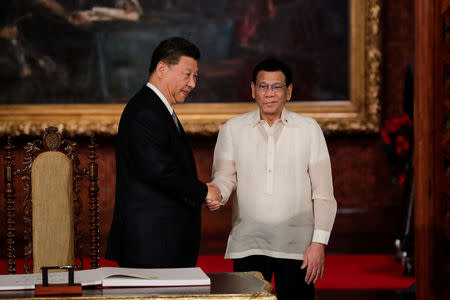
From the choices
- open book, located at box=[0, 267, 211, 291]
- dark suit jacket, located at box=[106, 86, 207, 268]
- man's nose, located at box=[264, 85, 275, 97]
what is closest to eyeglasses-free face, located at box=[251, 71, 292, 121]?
man's nose, located at box=[264, 85, 275, 97]

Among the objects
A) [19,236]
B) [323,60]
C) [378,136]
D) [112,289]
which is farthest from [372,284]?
[19,236]

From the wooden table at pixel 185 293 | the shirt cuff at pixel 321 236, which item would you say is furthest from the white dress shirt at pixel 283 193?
the wooden table at pixel 185 293

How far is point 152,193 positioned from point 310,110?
11.8 ft

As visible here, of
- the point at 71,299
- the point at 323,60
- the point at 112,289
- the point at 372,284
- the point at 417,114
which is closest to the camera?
the point at 71,299

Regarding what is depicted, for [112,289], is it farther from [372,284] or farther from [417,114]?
[372,284]

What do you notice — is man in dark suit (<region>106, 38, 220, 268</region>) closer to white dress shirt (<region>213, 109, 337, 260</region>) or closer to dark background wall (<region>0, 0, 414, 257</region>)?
white dress shirt (<region>213, 109, 337, 260</region>)

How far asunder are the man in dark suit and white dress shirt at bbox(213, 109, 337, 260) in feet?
0.97

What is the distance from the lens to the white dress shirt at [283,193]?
3.43m

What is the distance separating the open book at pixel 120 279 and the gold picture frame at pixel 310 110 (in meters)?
3.93

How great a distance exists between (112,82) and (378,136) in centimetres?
249

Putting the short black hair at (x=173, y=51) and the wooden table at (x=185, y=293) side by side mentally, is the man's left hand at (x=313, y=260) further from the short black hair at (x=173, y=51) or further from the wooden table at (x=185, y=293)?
the short black hair at (x=173, y=51)

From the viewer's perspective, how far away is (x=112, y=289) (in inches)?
96.2

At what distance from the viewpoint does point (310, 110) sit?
6.55m

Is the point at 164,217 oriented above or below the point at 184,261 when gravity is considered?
above
